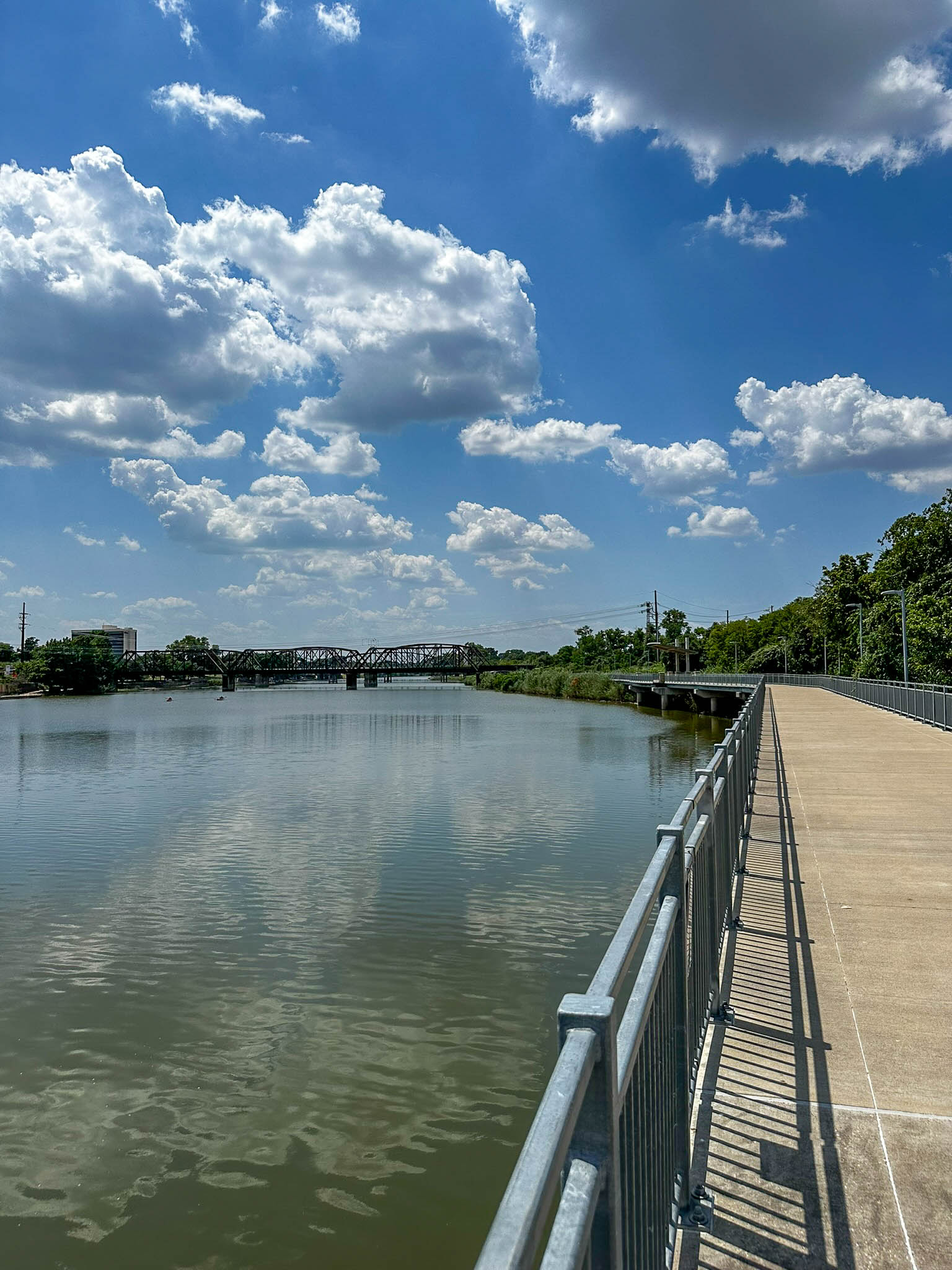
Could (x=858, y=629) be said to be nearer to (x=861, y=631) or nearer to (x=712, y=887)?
(x=861, y=631)

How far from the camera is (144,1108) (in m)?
8.05

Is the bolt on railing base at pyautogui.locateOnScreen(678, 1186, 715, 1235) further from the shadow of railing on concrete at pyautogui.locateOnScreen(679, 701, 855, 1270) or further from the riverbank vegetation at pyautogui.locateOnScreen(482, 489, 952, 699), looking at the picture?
the riverbank vegetation at pyautogui.locateOnScreen(482, 489, 952, 699)

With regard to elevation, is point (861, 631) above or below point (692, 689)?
above

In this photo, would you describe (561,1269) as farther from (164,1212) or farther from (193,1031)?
(193,1031)

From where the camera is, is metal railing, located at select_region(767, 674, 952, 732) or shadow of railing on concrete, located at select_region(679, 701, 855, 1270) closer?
shadow of railing on concrete, located at select_region(679, 701, 855, 1270)

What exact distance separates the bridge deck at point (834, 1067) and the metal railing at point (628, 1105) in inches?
9.4

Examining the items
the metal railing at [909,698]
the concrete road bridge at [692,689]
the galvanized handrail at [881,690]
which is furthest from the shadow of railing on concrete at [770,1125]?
the concrete road bridge at [692,689]

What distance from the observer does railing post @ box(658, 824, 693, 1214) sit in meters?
3.44

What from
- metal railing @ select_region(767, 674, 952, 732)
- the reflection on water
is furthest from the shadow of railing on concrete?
metal railing @ select_region(767, 674, 952, 732)

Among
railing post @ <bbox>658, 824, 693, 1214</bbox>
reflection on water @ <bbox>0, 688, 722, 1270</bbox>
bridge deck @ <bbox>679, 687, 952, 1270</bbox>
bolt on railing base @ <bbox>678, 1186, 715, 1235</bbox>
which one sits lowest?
reflection on water @ <bbox>0, 688, 722, 1270</bbox>

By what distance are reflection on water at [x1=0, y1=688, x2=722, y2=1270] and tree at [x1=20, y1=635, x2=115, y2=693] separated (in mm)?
110354

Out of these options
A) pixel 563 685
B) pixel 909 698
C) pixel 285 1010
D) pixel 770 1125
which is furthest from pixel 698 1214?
pixel 563 685

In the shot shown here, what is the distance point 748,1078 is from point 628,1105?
7.96 ft

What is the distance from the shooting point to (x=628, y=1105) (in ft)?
8.05
